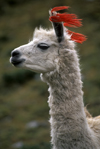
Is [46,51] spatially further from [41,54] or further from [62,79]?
[62,79]

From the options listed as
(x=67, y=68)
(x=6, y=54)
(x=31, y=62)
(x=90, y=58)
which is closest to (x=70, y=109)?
(x=67, y=68)

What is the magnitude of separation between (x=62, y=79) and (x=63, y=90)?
0.41 ft

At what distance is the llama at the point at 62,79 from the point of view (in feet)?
10.7

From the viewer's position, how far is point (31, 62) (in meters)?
3.42

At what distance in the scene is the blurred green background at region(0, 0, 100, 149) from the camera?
755 centimetres

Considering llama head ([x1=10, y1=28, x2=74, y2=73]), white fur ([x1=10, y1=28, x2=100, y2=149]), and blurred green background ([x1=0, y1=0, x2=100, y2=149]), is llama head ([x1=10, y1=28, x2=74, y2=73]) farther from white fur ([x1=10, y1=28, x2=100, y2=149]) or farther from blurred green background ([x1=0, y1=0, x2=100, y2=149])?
blurred green background ([x1=0, y1=0, x2=100, y2=149])

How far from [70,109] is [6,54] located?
10719mm

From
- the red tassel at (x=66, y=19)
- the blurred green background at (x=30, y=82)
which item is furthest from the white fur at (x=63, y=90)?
the blurred green background at (x=30, y=82)

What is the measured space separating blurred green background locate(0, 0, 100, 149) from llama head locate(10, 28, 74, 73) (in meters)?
1.71

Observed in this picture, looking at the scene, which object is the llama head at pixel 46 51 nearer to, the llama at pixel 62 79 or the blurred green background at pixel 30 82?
the llama at pixel 62 79

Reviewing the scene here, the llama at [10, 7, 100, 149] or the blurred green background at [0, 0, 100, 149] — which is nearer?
the llama at [10, 7, 100, 149]

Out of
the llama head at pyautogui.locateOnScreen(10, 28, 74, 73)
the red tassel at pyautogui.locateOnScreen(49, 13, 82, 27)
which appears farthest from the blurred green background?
the red tassel at pyautogui.locateOnScreen(49, 13, 82, 27)

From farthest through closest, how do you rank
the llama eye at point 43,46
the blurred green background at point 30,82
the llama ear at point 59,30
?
1. the blurred green background at point 30,82
2. the llama eye at point 43,46
3. the llama ear at point 59,30

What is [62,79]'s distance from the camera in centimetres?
333
